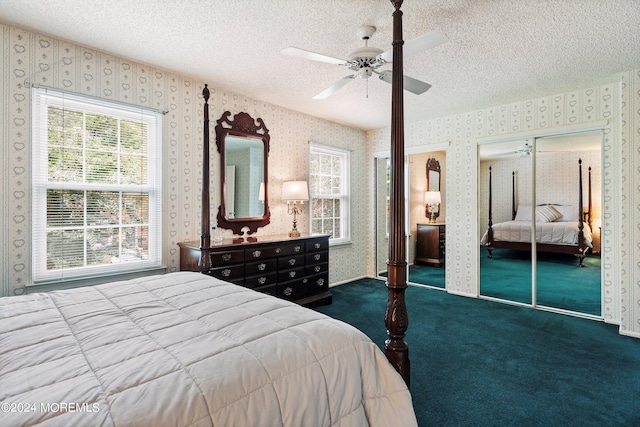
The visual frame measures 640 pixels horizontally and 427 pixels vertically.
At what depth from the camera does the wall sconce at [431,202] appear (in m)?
4.88

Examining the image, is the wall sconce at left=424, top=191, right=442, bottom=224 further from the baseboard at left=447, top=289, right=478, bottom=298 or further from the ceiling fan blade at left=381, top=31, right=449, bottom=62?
the ceiling fan blade at left=381, top=31, right=449, bottom=62

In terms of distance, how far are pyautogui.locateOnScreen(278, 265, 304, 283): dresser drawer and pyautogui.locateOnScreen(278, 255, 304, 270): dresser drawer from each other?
0.04 metres

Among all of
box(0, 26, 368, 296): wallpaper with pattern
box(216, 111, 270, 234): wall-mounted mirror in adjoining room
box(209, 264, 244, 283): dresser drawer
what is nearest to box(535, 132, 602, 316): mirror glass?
box(0, 26, 368, 296): wallpaper with pattern

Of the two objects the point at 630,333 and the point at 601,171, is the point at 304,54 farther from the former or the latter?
the point at 630,333

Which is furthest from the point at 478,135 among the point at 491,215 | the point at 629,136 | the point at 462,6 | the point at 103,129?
the point at 103,129

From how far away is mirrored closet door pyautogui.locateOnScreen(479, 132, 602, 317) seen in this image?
3.65m

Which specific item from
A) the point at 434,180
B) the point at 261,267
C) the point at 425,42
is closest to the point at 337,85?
the point at 425,42

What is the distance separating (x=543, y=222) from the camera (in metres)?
3.96

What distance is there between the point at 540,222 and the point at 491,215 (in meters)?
0.56

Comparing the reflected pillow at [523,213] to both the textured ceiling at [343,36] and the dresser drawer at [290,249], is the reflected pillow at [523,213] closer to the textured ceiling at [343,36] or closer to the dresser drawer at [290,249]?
the textured ceiling at [343,36]

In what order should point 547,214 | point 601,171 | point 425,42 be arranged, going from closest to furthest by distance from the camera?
point 425,42
point 601,171
point 547,214

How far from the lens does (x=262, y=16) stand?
223 centimetres

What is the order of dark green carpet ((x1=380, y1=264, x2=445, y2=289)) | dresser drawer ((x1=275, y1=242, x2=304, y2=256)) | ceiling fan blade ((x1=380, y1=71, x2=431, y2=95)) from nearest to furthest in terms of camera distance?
ceiling fan blade ((x1=380, y1=71, x2=431, y2=95)), dresser drawer ((x1=275, y1=242, x2=304, y2=256)), dark green carpet ((x1=380, y1=264, x2=445, y2=289))

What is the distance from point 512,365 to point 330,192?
10.8 ft
